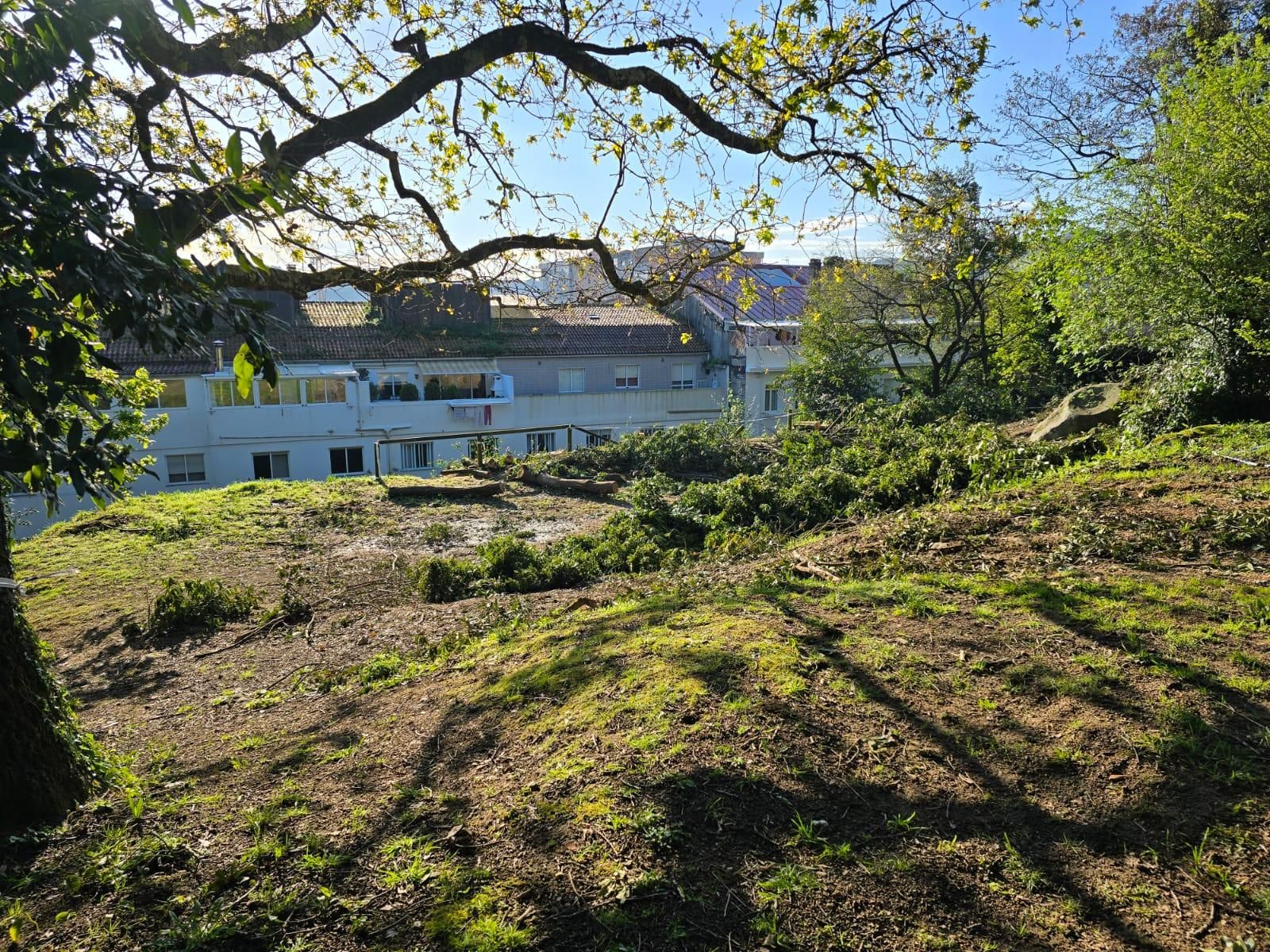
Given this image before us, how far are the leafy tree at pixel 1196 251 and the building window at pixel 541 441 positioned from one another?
59.3ft

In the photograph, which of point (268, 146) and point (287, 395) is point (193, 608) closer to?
point (268, 146)

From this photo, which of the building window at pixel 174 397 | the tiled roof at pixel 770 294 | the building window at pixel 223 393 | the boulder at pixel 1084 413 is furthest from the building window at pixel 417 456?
the boulder at pixel 1084 413

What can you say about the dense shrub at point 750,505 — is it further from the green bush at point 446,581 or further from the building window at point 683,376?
the building window at point 683,376

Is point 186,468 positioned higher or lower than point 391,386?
lower

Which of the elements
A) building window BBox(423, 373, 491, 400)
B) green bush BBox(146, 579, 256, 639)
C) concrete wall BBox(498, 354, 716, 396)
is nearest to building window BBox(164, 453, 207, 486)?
building window BBox(423, 373, 491, 400)

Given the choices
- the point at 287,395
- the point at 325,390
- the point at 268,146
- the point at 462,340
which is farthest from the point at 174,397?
the point at 268,146

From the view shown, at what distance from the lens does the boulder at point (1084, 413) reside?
1150cm

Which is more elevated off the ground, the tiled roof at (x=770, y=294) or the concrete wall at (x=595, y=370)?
the tiled roof at (x=770, y=294)

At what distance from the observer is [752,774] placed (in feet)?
9.77

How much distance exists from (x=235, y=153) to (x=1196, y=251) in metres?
11.3

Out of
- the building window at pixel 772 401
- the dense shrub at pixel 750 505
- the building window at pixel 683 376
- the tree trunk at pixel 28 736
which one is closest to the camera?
the tree trunk at pixel 28 736

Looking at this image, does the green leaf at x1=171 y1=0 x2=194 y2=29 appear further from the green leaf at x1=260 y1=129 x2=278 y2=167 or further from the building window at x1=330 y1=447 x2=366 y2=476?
the building window at x1=330 y1=447 x2=366 y2=476

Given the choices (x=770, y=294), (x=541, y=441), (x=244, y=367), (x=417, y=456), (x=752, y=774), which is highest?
(x=770, y=294)

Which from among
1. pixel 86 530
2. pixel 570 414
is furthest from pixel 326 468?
pixel 86 530
